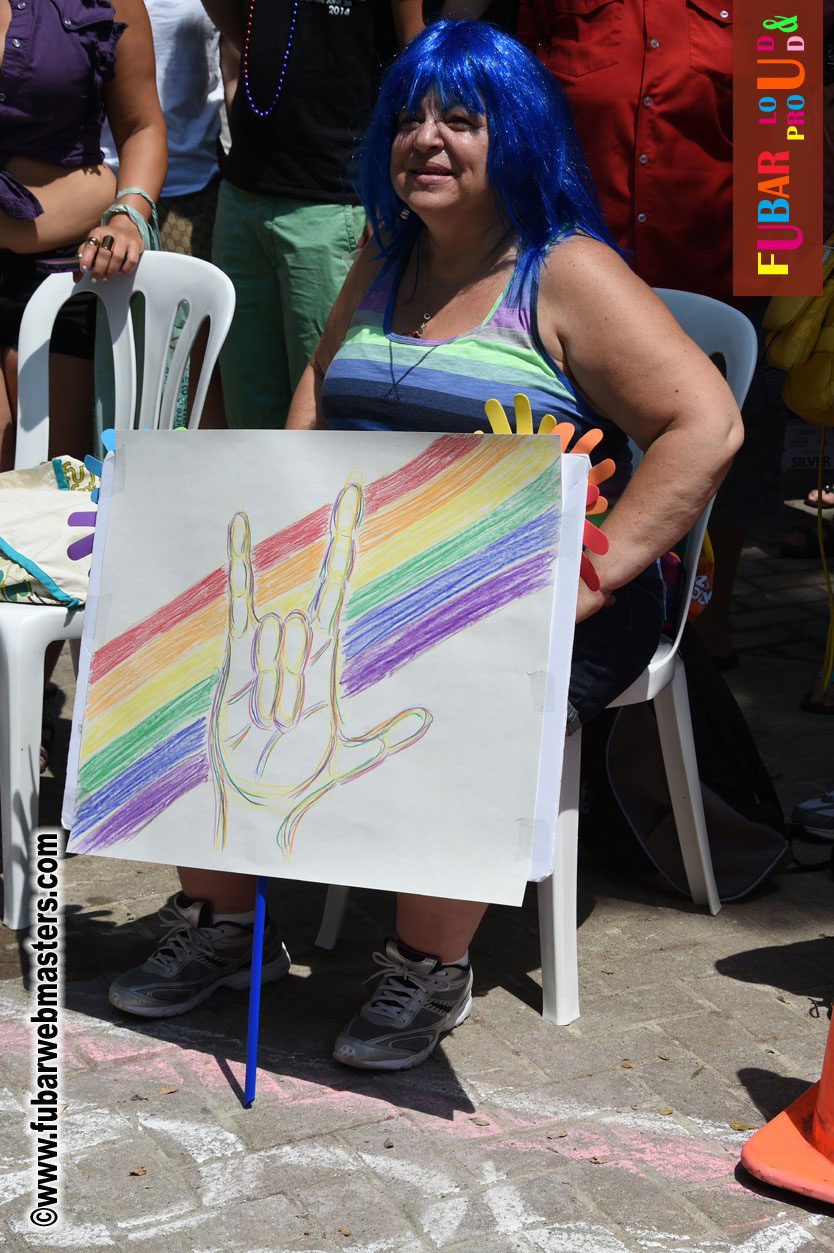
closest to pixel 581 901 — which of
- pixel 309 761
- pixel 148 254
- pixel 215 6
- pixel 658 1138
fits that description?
pixel 658 1138

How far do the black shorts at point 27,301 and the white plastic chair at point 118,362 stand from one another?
5 centimetres

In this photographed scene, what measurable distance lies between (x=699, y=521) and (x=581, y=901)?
32.1 inches

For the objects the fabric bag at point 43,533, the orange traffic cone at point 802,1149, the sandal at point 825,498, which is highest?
the fabric bag at point 43,533

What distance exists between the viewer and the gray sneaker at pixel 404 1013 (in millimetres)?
2354

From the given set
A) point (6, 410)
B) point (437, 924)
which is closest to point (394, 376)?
point (437, 924)

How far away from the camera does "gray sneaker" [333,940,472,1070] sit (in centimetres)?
235

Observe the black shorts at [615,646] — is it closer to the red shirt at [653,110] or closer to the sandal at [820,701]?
the red shirt at [653,110]

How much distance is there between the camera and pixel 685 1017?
8.25 ft

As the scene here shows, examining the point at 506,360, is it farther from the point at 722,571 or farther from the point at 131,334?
the point at 722,571

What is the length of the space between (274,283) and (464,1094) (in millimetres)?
2125

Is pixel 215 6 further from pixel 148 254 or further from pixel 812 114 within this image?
pixel 812 114

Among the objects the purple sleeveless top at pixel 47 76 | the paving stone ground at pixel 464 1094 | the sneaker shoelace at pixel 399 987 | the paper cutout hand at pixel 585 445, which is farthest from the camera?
the purple sleeveless top at pixel 47 76

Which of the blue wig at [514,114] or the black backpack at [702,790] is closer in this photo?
the blue wig at [514,114]

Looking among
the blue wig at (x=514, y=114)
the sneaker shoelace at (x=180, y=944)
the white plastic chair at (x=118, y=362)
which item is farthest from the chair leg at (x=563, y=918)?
the white plastic chair at (x=118, y=362)
